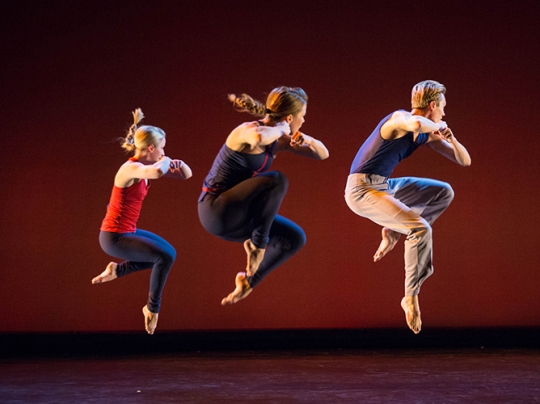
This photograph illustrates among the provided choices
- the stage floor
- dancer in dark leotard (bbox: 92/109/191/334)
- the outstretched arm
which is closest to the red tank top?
dancer in dark leotard (bbox: 92/109/191/334)

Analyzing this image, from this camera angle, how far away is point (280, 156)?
244 inches

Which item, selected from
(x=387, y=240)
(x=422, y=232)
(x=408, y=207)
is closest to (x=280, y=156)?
(x=387, y=240)

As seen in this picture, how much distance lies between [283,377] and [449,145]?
2.05 m

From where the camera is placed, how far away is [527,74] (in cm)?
629

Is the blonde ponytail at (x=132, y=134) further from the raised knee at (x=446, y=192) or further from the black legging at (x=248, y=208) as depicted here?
the raised knee at (x=446, y=192)

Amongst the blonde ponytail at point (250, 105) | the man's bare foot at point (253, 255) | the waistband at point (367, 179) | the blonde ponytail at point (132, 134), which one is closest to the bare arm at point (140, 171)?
the blonde ponytail at point (132, 134)

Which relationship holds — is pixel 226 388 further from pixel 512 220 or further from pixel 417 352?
pixel 512 220

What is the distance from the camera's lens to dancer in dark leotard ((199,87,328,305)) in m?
4.04

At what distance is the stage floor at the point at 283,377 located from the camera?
450 cm

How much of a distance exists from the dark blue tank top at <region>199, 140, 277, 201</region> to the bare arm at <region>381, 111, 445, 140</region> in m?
0.70

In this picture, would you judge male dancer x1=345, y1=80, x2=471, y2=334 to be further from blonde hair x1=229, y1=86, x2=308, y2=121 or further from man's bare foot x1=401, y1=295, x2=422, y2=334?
blonde hair x1=229, y1=86, x2=308, y2=121

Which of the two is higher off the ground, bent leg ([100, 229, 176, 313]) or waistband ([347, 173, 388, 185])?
waistband ([347, 173, 388, 185])

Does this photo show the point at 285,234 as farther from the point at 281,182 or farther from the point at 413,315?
the point at 413,315

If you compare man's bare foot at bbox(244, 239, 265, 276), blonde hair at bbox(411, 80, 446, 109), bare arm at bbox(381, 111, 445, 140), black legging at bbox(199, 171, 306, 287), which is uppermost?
blonde hair at bbox(411, 80, 446, 109)
